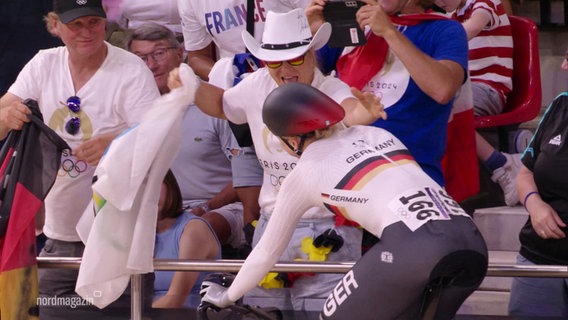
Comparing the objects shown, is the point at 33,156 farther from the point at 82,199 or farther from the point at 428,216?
the point at 428,216

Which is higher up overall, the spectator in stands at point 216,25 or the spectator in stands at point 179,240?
the spectator in stands at point 216,25

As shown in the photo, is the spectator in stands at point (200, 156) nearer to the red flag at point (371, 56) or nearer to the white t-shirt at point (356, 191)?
the red flag at point (371, 56)

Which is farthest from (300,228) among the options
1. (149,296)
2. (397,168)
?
(397,168)

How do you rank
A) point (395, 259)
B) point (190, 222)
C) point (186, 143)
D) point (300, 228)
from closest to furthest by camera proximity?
point (395, 259), point (300, 228), point (190, 222), point (186, 143)

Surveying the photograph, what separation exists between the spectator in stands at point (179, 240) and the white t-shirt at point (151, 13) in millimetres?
1612

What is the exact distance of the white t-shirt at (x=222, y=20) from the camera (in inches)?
212

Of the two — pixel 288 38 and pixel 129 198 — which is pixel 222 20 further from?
pixel 129 198

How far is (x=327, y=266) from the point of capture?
379 centimetres

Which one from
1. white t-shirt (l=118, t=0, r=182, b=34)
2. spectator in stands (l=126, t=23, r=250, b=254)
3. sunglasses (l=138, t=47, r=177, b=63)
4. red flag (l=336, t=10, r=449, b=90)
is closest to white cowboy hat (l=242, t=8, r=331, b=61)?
red flag (l=336, t=10, r=449, b=90)

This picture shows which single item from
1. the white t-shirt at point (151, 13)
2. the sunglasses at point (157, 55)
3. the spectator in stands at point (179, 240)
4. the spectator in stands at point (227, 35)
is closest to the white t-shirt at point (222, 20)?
the spectator in stands at point (227, 35)

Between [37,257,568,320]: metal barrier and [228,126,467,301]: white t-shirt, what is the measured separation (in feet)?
0.77

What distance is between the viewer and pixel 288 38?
4195mm

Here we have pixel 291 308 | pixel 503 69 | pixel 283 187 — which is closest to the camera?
pixel 283 187

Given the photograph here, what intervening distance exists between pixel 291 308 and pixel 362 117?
81 cm
